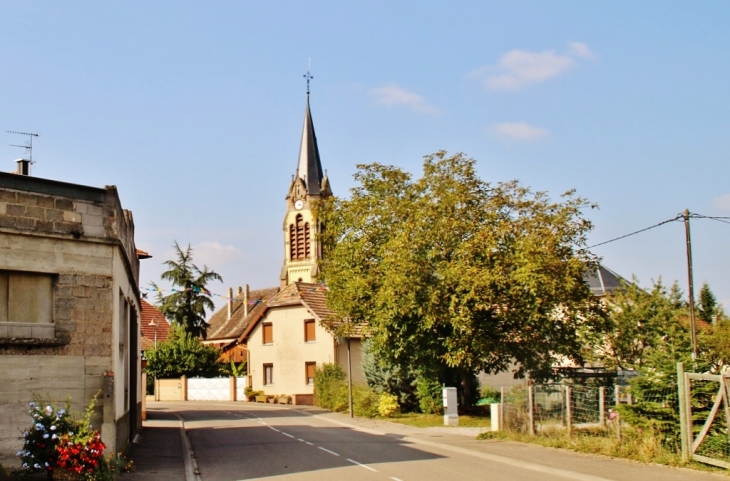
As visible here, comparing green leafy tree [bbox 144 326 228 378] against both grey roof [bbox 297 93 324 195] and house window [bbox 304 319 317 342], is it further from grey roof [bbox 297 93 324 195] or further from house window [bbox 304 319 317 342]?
grey roof [bbox 297 93 324 195]

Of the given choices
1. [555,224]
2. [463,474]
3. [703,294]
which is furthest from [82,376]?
[703,294]

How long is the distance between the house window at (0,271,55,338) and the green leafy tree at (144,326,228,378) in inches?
1454

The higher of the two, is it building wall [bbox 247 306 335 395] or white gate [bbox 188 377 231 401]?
building wall [bbox 247 306 335 395]

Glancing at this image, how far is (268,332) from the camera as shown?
49469 mm

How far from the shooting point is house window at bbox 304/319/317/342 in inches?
1813

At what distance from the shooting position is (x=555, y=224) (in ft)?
93.3

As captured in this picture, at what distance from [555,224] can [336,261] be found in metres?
8.62

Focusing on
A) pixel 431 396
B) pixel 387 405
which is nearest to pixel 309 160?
pixel 387 405

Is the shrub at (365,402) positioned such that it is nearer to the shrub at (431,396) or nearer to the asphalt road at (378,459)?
the shrub at (431,396)

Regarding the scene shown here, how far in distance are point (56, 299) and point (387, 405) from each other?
20552 millimetres

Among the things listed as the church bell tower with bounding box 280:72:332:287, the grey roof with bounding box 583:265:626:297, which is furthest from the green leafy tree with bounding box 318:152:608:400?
the church bell tower with bounding box 280:72:332:287

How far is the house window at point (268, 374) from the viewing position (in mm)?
49013

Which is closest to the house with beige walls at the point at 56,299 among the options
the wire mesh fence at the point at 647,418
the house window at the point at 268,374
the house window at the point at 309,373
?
the wire mesh fence at the point at 647,418

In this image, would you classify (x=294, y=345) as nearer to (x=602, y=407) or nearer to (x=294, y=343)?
(x=294, y=343)
